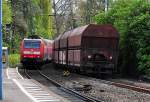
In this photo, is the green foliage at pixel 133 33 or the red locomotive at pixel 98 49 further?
the green foliage at pixel 133 33

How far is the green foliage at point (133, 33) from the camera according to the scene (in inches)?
1407

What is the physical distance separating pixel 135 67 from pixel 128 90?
13970 millimetres

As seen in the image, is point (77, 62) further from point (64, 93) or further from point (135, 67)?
point (64, 93)

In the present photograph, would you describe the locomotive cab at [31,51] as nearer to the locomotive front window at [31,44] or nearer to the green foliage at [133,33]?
the locomotive front window at [31,44]

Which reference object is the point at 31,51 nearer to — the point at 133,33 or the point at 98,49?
the point at 133,33

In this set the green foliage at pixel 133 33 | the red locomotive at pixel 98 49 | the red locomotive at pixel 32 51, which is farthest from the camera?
the red locomotive at pixel 32 51

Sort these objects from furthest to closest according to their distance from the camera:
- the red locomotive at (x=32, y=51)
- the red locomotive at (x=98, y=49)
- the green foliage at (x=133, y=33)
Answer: the red locomotive at (x=32, y=51)
the green foliage at (x=133, y=33)
the red locomotive at (x=98, y=49)

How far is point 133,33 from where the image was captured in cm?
3725

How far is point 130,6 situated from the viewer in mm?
39094

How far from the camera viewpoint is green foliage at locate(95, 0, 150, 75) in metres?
35.8

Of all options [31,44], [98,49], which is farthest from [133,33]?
[31,44]

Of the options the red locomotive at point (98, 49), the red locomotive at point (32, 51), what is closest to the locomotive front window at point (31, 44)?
the red locomotive at point (32, 51)

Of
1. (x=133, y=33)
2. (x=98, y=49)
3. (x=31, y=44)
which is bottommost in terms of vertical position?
(x=98, y=49)

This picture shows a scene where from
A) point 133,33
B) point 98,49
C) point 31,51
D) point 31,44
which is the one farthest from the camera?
point 31,51
